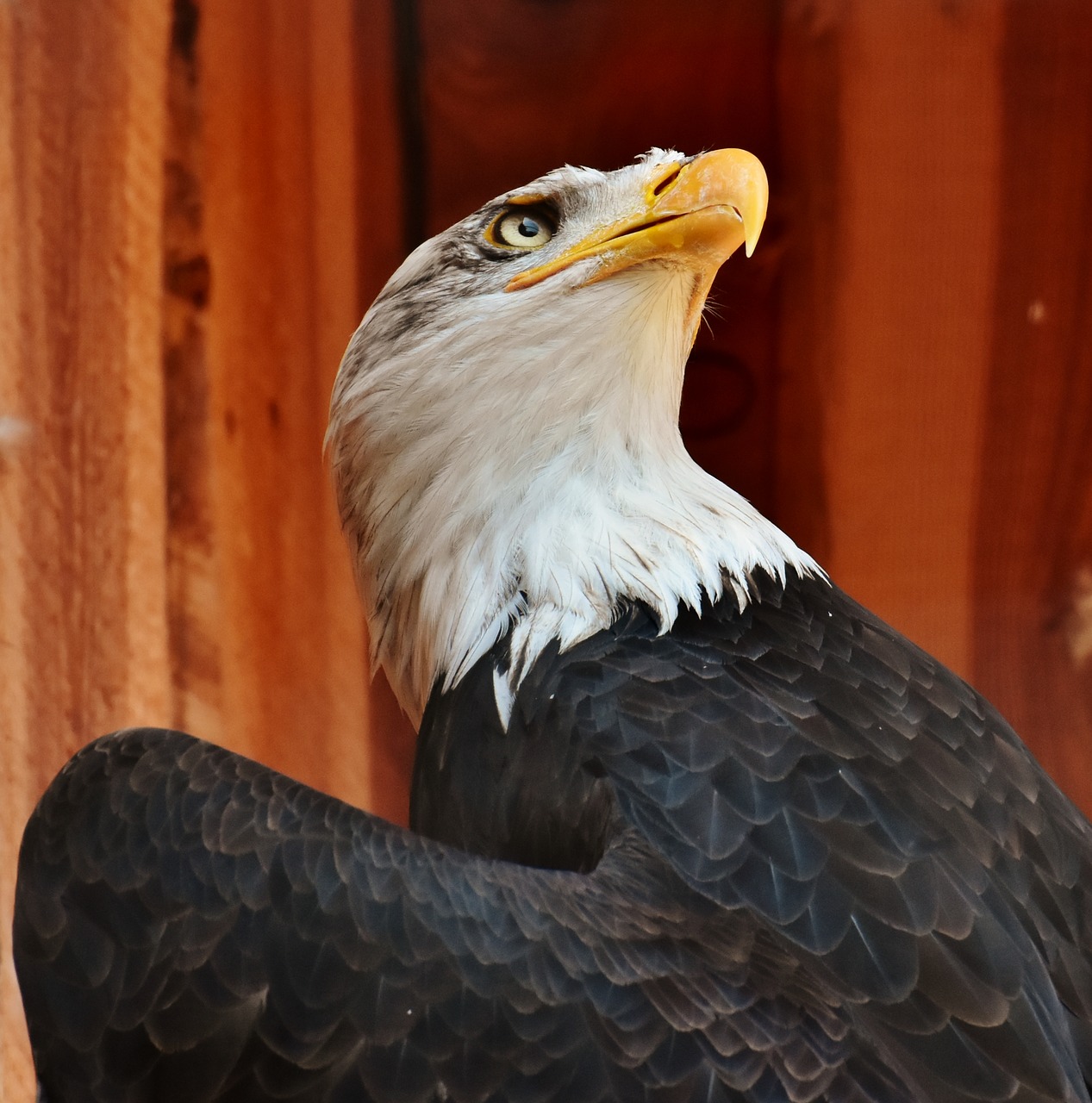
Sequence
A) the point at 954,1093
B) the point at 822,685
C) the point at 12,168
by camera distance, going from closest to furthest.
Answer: the point at 954,1093, the point at 822,685, the point at 12,168

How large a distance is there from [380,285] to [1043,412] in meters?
1.04

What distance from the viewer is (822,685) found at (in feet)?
4.65

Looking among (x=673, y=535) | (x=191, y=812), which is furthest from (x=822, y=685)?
(x=191, y=812)

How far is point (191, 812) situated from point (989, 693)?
1.43m

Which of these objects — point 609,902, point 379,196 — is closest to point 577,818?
point 609,902

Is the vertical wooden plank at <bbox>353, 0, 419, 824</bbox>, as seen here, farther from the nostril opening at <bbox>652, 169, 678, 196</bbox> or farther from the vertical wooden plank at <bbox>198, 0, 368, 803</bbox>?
the nostril opening at <bbox>652, 169, 678, 196</bbox>

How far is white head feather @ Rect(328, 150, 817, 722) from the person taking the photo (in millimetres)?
1502

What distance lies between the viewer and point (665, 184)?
153 cm

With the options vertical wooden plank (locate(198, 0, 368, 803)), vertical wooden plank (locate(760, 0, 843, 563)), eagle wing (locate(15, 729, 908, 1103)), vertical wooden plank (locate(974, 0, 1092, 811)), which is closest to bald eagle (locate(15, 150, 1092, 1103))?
eagle wing (locate(15, 729, 908, 1103))

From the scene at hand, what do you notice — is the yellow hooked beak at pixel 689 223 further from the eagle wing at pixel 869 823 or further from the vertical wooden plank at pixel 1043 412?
the vertical wooden plank at pixel 1043 412

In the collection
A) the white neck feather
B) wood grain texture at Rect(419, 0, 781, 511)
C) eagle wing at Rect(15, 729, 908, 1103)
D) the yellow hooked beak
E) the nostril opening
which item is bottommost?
eagle wing at Rect(15, 729, 908, 1103)

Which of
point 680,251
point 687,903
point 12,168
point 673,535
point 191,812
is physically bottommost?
point 687,903

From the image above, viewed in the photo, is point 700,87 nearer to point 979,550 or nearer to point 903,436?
point 903,436

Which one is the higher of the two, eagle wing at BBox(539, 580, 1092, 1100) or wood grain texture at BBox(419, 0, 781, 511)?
wood grain texture at BBox(419, 0, 781, 511)
